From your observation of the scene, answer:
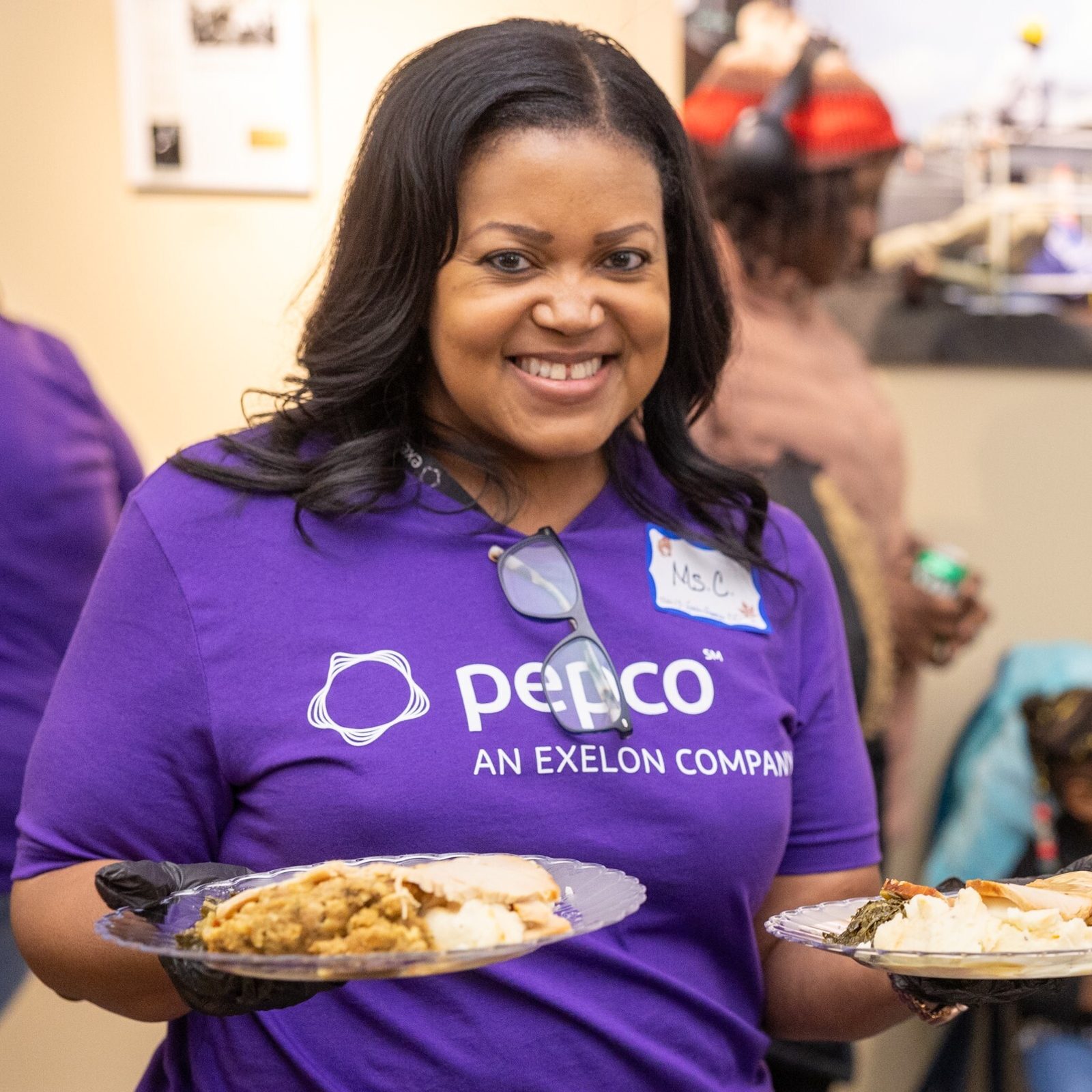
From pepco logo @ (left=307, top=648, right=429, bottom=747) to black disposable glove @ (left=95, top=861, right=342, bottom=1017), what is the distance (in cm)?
18

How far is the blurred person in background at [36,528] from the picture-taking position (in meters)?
1.72

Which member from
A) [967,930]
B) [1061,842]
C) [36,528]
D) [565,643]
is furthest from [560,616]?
[1061,842]

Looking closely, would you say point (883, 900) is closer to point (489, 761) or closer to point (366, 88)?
point (489, 761)

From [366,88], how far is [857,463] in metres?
1.07

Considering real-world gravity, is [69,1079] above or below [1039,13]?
below

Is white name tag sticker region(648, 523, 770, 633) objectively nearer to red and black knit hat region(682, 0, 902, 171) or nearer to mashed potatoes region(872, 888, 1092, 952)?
mashed potatoes region(872, 888, 1092, 952)

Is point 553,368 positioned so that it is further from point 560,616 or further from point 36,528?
point 36,528

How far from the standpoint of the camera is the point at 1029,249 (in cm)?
293

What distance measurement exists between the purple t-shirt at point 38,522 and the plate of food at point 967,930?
3.26 feet

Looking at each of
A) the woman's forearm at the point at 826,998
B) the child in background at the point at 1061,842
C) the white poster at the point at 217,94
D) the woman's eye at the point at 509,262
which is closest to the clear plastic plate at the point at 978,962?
the woman's forearm at the point at 826,998

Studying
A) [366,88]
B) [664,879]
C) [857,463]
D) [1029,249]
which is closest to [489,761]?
[664,879]

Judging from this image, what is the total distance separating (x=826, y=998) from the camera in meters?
1.34

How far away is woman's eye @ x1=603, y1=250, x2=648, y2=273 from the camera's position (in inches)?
49.8

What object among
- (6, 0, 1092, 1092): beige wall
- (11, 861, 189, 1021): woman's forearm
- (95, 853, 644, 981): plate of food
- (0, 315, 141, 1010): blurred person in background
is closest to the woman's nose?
(95, 853, 644, 981): plate of food
